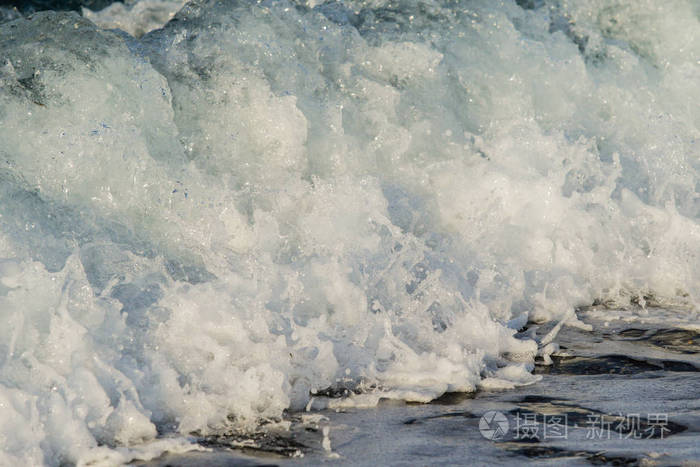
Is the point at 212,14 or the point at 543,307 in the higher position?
the point at 212,14

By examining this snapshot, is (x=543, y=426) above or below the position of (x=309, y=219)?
below

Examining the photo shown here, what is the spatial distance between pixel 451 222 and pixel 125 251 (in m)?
1.77

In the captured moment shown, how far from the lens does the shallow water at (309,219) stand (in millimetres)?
3188

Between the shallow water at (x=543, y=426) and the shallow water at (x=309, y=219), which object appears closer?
the shallow water at (x=543, y=426)

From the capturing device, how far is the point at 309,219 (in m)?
4.25

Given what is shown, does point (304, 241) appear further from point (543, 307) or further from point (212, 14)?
point (212, 14)

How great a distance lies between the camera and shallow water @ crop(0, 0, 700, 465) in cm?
319

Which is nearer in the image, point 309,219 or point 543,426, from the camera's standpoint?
point 543,426

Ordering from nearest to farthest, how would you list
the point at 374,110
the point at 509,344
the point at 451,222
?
the point at 509,344, the point at 451,222, the point at 374,110

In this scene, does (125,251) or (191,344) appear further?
(125,251)

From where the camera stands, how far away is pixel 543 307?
4.39 metres

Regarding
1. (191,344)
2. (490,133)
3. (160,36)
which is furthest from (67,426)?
(490,133)

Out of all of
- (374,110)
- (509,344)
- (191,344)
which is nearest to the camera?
(191,344)

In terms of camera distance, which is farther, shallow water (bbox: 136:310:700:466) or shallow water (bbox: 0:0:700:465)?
shallow water (bbox: 0:0:700:465)
